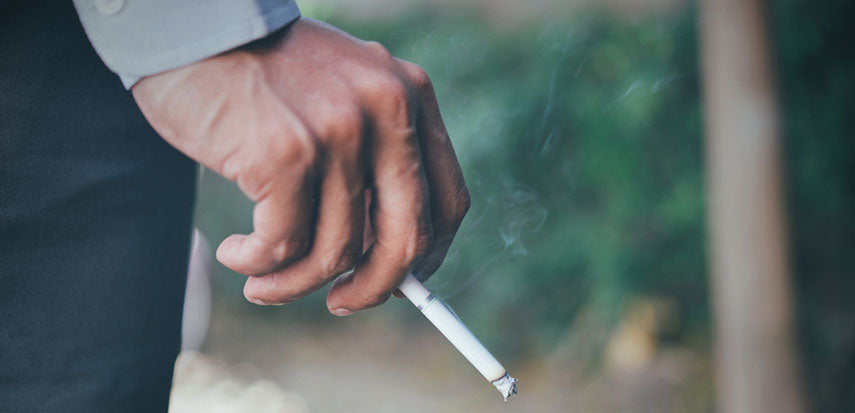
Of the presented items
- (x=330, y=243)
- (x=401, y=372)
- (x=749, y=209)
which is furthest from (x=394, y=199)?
(x=401, y=372)

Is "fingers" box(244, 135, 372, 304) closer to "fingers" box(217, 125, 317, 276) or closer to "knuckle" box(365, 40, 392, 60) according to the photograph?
"fingers" box(217, 125, 317, 276)

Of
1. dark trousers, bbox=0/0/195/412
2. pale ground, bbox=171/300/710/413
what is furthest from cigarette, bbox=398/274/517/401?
pale ground, bbox=171/300/710/413

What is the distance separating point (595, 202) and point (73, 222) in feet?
10.7

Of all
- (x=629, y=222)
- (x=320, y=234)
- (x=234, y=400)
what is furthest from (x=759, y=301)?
(x=234, y=400)

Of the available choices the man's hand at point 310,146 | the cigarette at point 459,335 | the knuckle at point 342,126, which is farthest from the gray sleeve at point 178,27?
the cigarette at point 459,335

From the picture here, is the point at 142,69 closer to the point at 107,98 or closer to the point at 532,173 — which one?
the point at 107,98

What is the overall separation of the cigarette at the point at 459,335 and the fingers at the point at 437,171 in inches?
1.8

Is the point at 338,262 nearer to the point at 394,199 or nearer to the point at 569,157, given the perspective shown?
the point at 394,199

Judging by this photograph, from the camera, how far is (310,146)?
737 millimetres

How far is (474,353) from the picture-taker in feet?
2.91

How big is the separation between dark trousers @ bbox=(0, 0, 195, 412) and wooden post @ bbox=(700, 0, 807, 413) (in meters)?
2.47

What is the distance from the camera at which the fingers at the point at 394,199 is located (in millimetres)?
794

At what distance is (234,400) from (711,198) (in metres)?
3.14

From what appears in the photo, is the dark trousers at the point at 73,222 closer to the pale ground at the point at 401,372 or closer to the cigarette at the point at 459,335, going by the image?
the cigarette at the point at 459,335
